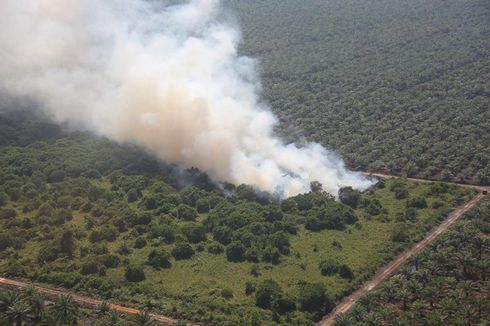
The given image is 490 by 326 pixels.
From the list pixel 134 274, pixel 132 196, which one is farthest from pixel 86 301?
pixel 132 196

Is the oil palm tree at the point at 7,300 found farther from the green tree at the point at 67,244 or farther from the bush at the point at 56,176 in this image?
the bush at the point at 56,176

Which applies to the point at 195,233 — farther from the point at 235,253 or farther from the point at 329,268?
the point at 329,268

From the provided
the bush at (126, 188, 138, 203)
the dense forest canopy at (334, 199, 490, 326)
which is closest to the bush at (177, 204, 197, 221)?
the bush at (126, 188, 138, 203)

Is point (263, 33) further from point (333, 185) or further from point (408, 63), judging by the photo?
point (333, 185)

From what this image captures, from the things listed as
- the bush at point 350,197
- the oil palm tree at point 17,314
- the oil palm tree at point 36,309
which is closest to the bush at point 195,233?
the bush at point 350,197

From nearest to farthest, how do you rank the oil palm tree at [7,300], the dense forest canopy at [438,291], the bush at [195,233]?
the oil palm tree at [7,300] < the dense forest canopy at [438,291] < the bush at [195,233]

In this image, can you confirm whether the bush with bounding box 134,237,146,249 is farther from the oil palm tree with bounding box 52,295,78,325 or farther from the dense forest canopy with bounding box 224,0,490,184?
the dense forest canopy with bounding box 224,0,490,184

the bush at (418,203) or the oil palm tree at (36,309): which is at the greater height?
the bush at (418,203)
